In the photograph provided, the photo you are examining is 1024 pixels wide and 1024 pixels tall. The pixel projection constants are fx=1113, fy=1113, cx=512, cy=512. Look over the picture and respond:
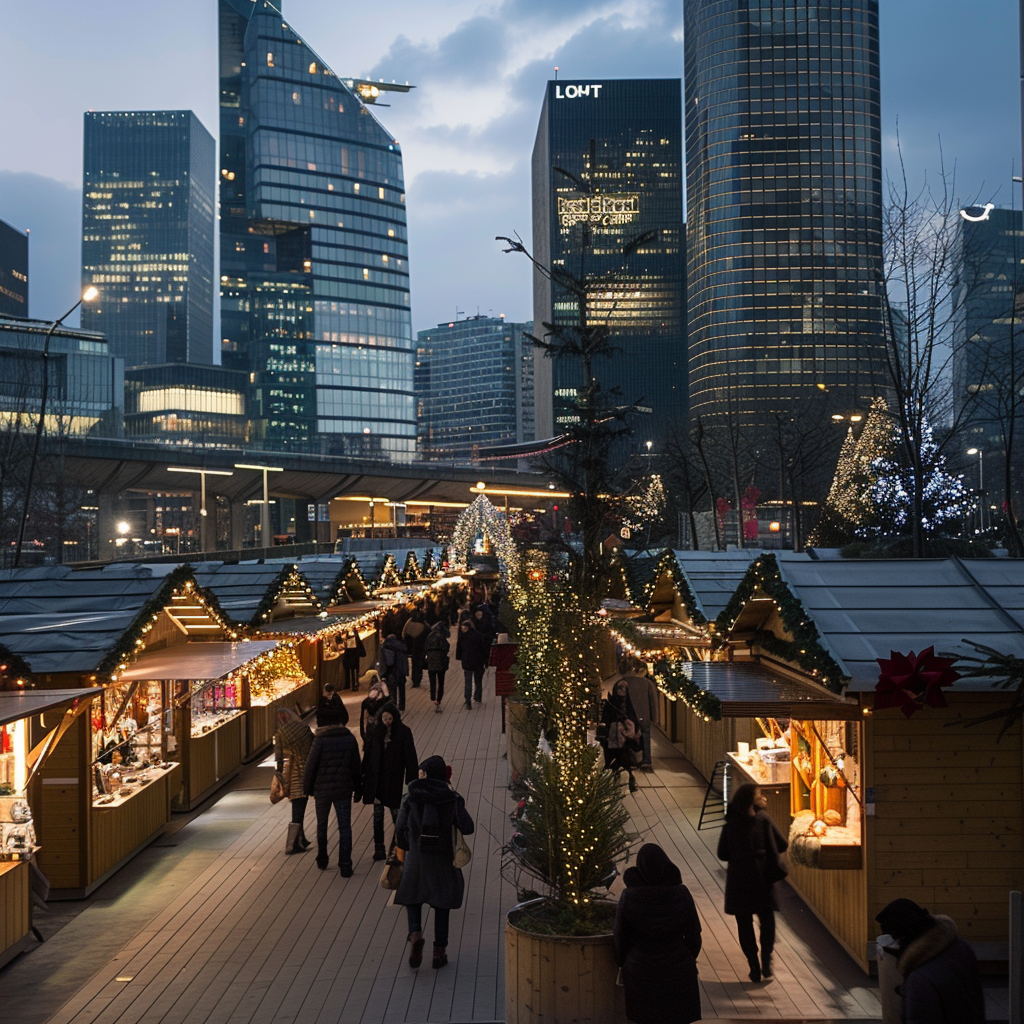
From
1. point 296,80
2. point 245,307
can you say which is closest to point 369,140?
point 296,80

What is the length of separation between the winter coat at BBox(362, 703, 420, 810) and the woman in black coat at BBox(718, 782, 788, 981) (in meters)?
3.61

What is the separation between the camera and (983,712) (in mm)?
7238

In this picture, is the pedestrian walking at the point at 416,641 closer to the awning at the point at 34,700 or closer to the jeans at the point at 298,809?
the jeans at the point at 298,809

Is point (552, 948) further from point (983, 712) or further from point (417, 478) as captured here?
point (417, 478)

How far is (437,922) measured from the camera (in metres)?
7.80

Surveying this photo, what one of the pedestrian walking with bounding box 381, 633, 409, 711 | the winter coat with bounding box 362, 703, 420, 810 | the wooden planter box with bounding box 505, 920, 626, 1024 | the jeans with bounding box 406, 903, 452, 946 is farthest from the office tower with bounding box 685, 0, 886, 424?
the wooden planter box with bounding box 505, 920, 626, 1024

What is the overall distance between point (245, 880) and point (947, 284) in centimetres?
1501

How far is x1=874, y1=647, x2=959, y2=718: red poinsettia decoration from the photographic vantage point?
20.9ft

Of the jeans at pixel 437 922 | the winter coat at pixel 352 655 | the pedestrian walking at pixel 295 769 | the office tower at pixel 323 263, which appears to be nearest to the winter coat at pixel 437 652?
→ the winter coat at pixel 352 655

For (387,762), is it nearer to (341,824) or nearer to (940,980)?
(341,824)

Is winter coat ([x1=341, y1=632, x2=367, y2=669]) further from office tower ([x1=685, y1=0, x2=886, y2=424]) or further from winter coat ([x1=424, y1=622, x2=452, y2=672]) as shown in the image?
office tower ([x1=685, y1=0, x2=886, y2=424])

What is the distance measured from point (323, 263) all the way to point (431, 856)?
146 m

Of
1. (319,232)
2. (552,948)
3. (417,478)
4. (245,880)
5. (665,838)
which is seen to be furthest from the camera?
(319,232)

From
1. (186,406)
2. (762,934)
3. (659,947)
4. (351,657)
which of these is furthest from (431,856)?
(186,406)
